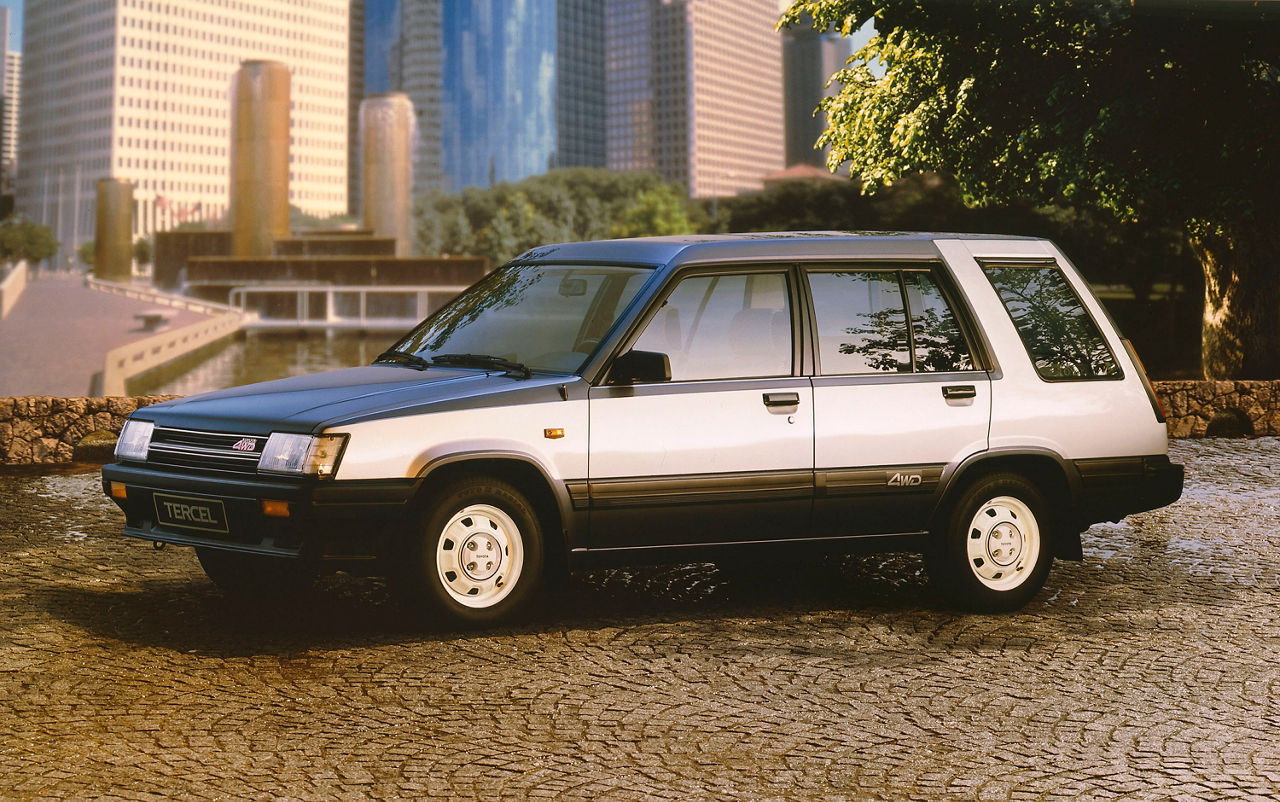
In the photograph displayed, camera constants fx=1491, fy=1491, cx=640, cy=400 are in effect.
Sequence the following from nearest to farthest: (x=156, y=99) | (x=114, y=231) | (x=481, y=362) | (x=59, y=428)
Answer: (x=481, y=362), (x=59, y=428), (x=114, y=231), (x=156, y=99)

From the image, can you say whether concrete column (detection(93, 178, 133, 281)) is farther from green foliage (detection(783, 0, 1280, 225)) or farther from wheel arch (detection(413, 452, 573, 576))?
wheel arch (detection(413, 452, 573, 576))

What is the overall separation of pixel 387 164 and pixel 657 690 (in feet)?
253

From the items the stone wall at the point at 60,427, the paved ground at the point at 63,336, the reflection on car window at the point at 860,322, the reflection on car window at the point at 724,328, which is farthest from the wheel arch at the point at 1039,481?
the paved ground at the point at 63,336

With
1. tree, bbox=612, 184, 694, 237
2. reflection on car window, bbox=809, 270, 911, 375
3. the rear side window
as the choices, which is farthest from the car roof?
tree, bbox=612, 184, 694, 237

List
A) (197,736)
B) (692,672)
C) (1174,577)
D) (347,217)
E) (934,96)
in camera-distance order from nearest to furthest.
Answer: (197,736) < (692,672) < (1174,577) < (934,96) < (347,217)

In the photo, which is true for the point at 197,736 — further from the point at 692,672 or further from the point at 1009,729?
the point at 1009,729

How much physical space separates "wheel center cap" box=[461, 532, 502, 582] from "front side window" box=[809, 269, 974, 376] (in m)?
1.79

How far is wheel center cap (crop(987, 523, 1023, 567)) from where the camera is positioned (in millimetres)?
7309

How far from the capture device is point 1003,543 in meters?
7.33

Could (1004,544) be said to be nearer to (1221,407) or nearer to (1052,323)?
(1052,323)

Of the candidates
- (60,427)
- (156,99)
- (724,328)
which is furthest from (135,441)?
(156,99)

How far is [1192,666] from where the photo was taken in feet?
20.4

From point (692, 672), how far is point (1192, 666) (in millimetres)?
2102

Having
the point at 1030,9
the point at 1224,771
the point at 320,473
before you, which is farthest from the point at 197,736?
the point at 1030,9
